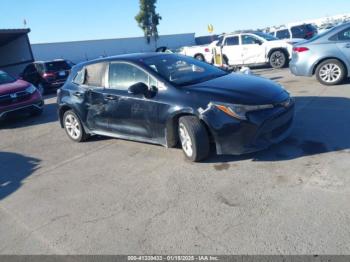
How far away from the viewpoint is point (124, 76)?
19.4ft

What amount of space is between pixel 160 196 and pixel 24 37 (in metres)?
→ 21.3

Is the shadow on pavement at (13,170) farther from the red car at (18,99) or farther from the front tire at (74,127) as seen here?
the red car at (18,99)

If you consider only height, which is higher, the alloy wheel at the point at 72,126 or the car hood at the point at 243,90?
the car hood at the point at 243,90

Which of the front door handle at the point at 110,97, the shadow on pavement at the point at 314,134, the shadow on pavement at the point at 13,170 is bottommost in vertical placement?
the shadow on pavement at the point at 13,170

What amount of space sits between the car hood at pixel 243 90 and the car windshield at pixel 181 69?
10.8 inches

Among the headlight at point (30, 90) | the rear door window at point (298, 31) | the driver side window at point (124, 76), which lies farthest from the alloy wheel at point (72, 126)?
the rear door window at point (298, 31)

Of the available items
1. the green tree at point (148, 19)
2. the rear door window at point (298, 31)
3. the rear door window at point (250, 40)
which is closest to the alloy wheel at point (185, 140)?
the rear door window at point (250, 40)

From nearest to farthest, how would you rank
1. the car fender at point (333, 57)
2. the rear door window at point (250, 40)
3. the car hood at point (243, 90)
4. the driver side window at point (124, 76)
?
the car hood at point (243, 90) → the driver side window at point (124, 76) → the car fender at point (333, 57) → the rear door window at point (250, 40)

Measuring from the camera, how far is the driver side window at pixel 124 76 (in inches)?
221

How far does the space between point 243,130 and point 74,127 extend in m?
3.86

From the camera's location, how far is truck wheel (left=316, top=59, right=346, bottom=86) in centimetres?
895

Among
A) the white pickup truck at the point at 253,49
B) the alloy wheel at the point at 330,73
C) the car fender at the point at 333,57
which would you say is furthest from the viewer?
the white pickup truck at the point at 253,49

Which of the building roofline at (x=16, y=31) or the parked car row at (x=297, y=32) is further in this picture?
the parked car row at (x=297, y=32)

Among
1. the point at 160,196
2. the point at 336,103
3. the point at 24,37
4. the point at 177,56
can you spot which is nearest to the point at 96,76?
the point at 177,56
